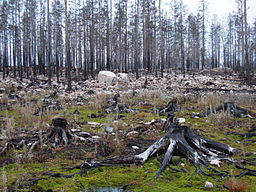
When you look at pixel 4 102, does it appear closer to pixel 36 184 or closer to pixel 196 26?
pixel 36 184

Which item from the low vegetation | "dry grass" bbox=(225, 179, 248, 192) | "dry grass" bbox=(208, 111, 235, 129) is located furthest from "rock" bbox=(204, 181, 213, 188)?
"dry grass" bbox=(208, 111, 235, 129)

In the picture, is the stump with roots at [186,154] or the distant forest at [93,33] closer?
the stump with roots at [186,154]

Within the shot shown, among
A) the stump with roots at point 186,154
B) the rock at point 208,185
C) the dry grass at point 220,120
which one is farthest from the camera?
the dry grass at point 220,120

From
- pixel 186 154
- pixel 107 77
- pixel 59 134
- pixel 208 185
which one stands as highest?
pixel 107 77

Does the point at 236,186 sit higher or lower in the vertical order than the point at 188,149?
lower

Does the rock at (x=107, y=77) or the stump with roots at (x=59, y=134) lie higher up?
the rock at (x=107, y=77)

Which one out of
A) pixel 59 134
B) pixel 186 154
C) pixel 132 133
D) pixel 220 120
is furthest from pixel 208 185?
pixel 220 120

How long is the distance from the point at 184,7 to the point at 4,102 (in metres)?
40.2

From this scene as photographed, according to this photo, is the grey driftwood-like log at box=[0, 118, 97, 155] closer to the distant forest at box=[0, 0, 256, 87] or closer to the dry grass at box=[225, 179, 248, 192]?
the dry grass at box=[225, 179, 248, 192]

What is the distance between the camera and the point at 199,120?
8.78m

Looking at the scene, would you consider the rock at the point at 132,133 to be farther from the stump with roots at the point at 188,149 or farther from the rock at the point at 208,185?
the rock at the point at 208,185

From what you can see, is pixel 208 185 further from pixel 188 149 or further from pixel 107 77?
pixel 107 77

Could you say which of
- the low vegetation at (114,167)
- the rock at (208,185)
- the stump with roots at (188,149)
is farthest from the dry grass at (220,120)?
the rock at (208,185)

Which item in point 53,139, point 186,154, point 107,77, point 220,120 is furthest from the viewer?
point 107,77
